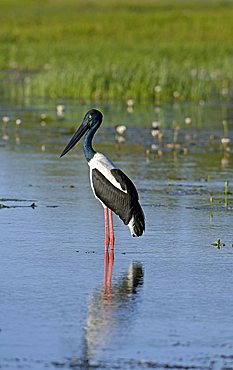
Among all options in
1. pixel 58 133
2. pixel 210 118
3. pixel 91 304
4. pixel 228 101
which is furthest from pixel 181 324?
pixel 228 101

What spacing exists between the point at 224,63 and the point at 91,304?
82.4 feet

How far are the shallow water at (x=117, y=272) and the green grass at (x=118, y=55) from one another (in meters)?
9.37

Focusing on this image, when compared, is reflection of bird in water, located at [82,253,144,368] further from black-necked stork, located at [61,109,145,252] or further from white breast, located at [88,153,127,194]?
white breast, located at [88,153,127,194]

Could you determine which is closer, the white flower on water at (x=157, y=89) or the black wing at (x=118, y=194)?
the black wing at (x=118, y=194)

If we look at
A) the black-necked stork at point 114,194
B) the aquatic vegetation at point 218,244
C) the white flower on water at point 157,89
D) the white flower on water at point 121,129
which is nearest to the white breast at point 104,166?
the black-necked stork at point 114,194

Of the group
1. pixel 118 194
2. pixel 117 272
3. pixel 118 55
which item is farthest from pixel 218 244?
pixel 118 55

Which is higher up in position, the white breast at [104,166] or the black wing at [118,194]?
the white breast at [104,166]

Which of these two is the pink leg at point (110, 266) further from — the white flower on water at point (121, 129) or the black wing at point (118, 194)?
the white flower on water at point (121, 129)

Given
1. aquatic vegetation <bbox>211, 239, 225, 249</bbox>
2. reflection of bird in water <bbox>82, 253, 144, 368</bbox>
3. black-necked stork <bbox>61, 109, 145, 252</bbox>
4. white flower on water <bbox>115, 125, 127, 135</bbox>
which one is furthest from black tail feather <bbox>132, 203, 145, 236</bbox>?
white flower on water <bbox>115, 125, 127, 135</bbox>

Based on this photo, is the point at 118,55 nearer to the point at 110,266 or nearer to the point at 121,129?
the point at 121,129

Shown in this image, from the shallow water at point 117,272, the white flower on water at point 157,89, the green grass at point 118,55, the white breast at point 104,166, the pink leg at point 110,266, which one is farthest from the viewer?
the green grass at point 118,55

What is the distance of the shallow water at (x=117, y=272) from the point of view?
621 cm

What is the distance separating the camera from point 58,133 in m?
Result: 17.9

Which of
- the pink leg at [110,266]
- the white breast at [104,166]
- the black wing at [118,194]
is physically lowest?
the pink leg at [110,266]
